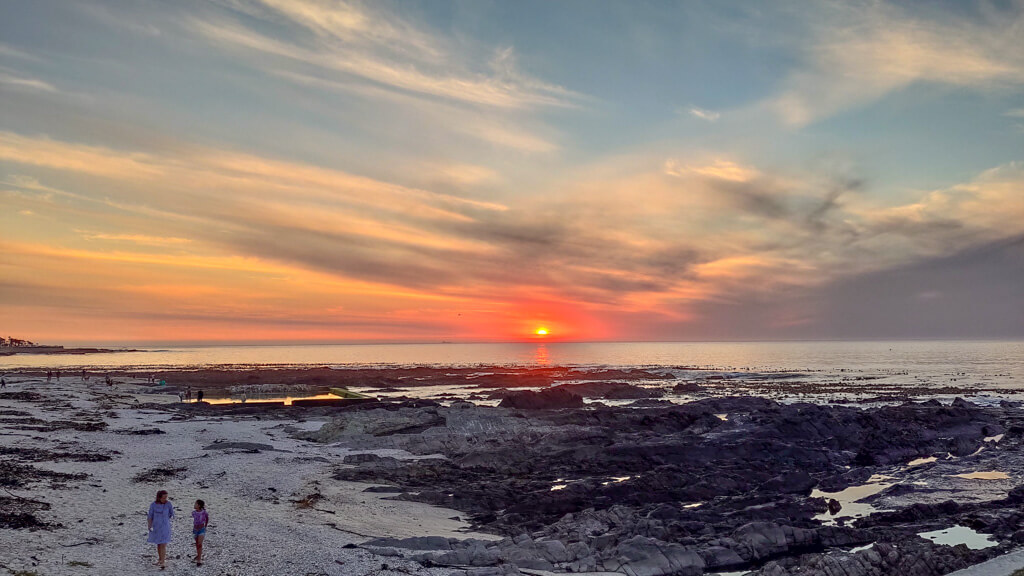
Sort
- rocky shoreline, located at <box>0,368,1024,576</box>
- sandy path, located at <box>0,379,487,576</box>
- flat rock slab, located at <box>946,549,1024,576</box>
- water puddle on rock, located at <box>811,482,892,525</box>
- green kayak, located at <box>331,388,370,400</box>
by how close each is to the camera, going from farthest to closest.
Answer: green kayak, located at <box>331,388,370,400</box> < water puddle on rock, located at <box>811,482,892,525</box> < rocky shoreline, located at <box>0,368,1024,576</box> < sandy path, located at <box>0,379,487,576</box> < flat rock slab, located at <box>946,549,1024,576</box>

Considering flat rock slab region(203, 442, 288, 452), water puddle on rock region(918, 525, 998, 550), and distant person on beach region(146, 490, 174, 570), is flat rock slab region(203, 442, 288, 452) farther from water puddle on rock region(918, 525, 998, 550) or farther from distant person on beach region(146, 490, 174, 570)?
water puddle on rock region(918, 525, 998, 550)

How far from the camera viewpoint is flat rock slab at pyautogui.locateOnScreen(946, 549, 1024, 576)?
18278mm

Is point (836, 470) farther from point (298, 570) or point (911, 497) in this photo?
point (298, 570)

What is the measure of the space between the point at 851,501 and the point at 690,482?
26.6ft

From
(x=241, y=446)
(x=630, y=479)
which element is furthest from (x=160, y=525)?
(x=241, y=446)

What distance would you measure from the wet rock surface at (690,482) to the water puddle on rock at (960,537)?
450mm

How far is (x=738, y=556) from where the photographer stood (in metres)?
22.8

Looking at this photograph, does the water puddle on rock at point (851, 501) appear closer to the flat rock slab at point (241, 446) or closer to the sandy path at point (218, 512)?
the sandy path at point (218, 512)

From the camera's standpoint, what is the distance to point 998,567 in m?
18.8

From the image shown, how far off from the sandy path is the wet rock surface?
237cm

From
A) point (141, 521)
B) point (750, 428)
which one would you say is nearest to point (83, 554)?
point (141, 521)

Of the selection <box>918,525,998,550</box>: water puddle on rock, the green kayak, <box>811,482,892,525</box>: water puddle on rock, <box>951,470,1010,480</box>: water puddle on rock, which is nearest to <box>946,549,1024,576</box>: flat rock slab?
<box>918,525,998,550</box>: water puddle on rock

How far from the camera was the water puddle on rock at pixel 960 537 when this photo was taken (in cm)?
2369

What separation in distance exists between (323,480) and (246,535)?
11710 mm
